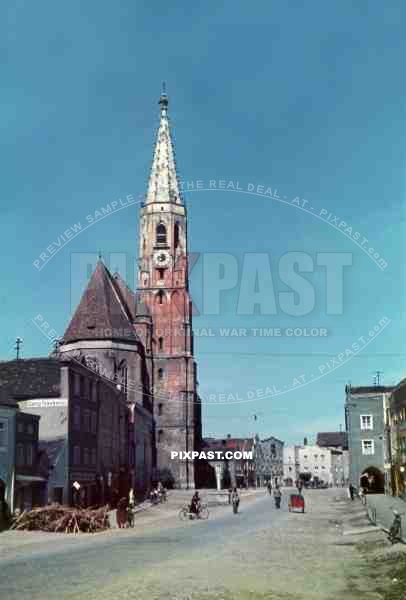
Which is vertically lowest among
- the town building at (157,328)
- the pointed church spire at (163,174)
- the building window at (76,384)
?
the building window at (76,384)

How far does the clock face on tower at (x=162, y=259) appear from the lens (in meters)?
99.2

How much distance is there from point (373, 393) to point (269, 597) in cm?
5371

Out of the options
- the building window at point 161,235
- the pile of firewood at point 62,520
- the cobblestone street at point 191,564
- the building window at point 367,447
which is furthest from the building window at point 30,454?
the building window at point 161,235

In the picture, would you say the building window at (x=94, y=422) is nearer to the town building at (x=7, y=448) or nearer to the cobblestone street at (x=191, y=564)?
the town building at (x=7, y=448)

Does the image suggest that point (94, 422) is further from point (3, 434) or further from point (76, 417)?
point (3, 434)

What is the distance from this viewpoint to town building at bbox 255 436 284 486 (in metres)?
148

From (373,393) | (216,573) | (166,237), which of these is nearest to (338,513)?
(373,393)

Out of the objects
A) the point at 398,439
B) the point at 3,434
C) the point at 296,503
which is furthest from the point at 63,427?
the point at 398,439

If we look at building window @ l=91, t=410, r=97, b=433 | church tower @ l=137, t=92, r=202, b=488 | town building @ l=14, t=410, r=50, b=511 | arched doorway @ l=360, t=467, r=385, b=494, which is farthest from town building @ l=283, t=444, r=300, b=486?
town building @ l=14, t=410, r=50, b=511

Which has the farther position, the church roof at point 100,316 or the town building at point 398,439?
the church roof at point 100,316

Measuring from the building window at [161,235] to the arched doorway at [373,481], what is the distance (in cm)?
4260

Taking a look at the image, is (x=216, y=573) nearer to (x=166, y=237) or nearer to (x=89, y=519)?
(x=89, y=519)

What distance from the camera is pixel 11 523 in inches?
1475

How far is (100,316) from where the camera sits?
8606 centimetres
